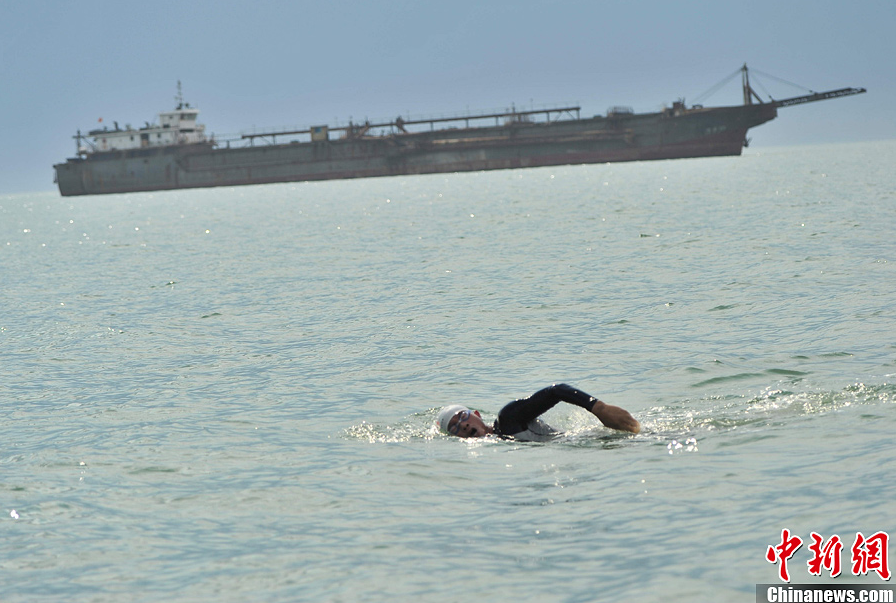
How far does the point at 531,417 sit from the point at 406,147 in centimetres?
9527

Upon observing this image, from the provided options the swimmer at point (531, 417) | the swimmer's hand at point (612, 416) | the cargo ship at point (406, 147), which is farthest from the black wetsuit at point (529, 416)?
the cargo ship at point (406, 147)

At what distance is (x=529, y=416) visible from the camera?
8.91 metres

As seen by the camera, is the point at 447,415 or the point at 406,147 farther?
the point at 406,147

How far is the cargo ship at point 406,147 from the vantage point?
314ft

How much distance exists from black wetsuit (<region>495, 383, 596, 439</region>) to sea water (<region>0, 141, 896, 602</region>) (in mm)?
178

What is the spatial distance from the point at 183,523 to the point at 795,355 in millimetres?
8131

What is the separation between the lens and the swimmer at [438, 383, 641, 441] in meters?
8.38

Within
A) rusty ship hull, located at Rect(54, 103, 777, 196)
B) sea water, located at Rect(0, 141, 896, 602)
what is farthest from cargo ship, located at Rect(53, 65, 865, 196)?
sea water, located at Rect(0, 141, 896, 602)

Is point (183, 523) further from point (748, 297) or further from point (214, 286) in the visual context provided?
point (214, 286)

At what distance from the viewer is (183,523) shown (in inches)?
285

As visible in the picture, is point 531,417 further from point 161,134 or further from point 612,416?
point 161,134

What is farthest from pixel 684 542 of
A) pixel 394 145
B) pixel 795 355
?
pixel 394 145

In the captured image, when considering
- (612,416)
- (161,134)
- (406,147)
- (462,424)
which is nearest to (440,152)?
(406,147)

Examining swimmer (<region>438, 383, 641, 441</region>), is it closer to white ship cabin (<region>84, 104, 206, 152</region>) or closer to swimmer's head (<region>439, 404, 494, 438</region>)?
swimmer's head (<region>439, 404, 494, 438</region>)
